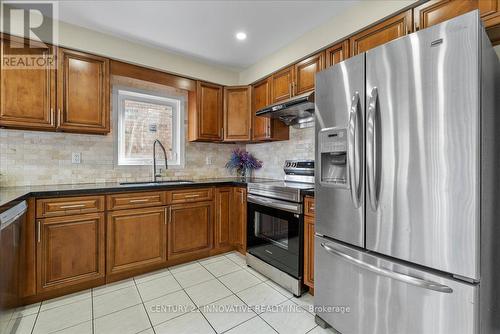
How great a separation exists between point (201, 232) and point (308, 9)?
2.61m

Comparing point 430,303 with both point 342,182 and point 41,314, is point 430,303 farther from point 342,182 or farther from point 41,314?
point 41,314

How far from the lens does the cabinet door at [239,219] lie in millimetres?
2905

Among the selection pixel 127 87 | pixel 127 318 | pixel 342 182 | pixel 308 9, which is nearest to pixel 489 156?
pixel 342 182

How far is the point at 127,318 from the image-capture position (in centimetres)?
181

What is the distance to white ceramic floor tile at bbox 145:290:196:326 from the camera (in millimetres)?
1828

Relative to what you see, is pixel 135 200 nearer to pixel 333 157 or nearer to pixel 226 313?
pixel 226 313

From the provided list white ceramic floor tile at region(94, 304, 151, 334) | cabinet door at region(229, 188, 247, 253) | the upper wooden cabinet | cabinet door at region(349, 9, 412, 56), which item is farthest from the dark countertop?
cabinet door at region(349, 9, 412, 56)

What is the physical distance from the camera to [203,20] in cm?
232

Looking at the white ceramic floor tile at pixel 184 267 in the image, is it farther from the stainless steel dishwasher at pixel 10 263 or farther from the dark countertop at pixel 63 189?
the stainless steel dishwasher at pixel 10 263

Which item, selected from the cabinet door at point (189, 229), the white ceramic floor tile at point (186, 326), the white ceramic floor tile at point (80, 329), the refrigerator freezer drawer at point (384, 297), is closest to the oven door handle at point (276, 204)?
the refrigerator freezer drawer at point (384, 297)

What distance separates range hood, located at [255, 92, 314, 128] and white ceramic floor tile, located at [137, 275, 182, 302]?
2.06m

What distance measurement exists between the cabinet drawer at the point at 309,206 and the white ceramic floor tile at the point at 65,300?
2070 millimetres

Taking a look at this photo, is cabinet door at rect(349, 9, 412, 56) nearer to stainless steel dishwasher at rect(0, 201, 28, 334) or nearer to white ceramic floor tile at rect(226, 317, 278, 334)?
white ceramic floor tile at rect(226, 317, 278, 334)

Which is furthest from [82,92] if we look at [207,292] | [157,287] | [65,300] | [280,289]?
[280,289]
